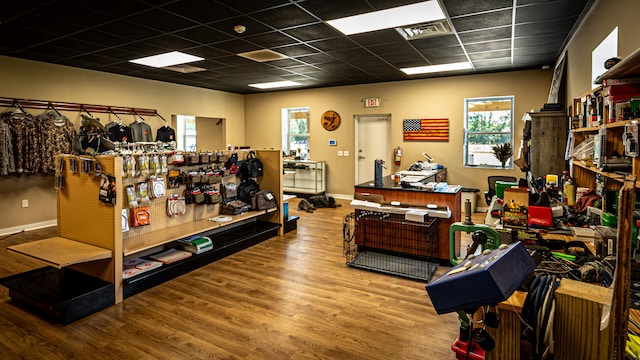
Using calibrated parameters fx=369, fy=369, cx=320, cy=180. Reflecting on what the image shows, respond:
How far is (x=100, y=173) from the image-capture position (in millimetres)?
3309

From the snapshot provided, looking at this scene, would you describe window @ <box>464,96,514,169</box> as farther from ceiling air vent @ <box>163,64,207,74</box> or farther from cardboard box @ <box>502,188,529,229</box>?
ceiling air vent @ <box>163,64,207,74</box>

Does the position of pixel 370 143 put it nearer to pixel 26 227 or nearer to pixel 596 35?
pixel 596 35

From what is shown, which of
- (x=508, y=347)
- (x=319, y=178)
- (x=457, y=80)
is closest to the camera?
(x=508, y=347)

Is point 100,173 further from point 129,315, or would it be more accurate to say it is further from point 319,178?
point 319,178

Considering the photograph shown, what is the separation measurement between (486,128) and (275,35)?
4.87 metres

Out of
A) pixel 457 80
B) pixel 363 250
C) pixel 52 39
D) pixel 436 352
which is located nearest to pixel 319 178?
pixel 457 80

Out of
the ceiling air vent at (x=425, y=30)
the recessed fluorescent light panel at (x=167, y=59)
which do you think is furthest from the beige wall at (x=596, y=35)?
the recessed fluorescent light panel at (x=167, y=59)

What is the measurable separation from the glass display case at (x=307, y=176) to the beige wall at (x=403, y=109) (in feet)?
0.68

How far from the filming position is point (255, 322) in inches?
114

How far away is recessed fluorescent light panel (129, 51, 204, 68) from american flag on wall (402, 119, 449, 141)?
4.50 metres

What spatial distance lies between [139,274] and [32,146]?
375 centimetres

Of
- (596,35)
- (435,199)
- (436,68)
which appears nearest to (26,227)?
(435,199)

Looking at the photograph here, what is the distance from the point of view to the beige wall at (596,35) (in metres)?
2.62

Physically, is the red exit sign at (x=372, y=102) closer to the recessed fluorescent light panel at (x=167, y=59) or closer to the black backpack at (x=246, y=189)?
the recessed fluorescent light panel at (x=167, y=59)
